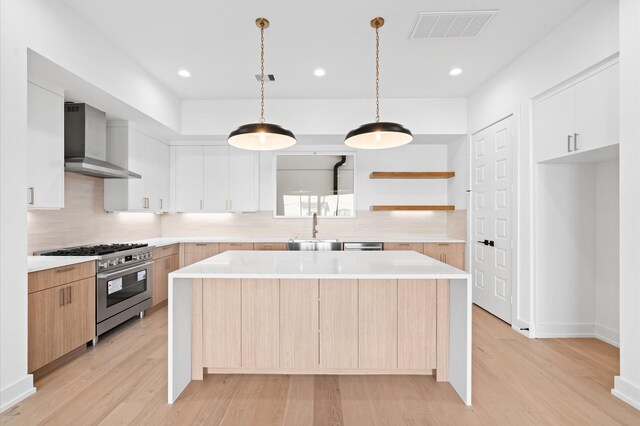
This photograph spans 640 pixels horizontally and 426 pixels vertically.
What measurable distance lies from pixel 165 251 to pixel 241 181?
A: 1483mm

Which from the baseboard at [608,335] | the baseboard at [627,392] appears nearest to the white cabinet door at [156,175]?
the baseboard at [627,392]

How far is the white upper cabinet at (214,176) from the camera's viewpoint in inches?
199

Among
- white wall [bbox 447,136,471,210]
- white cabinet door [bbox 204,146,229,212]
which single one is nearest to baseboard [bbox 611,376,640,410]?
white wall [bbox 447,136,471,210]

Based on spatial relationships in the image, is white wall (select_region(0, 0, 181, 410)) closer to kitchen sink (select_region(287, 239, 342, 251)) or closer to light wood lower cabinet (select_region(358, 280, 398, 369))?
light wood lower cabinet (select_region(358, 280, 398, 369))

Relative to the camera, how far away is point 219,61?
11.5 ft

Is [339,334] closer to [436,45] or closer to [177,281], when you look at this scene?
[177,281]

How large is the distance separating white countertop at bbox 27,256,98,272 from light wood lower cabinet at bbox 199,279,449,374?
1.14 metres

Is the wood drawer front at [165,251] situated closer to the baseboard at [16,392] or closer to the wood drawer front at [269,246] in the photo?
the wood drawer front at [269,246]

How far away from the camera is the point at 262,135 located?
2480 millimetres

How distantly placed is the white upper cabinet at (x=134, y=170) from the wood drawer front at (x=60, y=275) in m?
1.29

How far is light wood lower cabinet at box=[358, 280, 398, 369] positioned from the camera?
234 cm

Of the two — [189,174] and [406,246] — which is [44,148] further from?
[406,246]

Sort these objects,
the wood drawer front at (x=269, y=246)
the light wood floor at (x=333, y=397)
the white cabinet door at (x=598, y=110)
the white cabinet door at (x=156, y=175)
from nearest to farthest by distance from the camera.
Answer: the light wood floor at (x=333, y=397), the white cabinet door at (x=598, y=110), the white cabinet door at (x=156, y=175), the wood drawer front at (x=269, y=246)

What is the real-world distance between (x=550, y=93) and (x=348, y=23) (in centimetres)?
199
